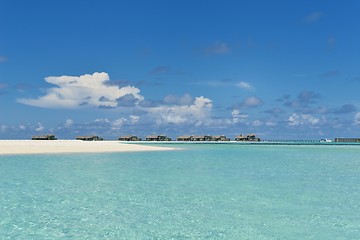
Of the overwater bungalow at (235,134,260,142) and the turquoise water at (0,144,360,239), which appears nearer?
the turquoise water at (0,144,360,239)

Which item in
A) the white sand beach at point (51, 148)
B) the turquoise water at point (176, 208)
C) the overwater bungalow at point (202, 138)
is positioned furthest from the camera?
the overwater bungalow at point (202, 138)

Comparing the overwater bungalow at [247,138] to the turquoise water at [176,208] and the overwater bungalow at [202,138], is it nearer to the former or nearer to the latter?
the overwater bungalow at [202,138]

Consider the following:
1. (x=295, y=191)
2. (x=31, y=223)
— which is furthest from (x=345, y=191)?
(x=31, y=223)

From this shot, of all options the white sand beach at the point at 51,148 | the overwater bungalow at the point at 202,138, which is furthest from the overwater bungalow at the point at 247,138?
the white sand beach at the point at 51,148

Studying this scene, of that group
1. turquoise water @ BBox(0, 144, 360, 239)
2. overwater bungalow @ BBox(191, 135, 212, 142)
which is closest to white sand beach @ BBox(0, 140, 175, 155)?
turquoise water @ BBox(0, 144, 360, 239)

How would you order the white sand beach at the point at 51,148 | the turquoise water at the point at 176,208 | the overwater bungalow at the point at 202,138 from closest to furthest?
1. the turquoise water at the point at 176,208
2. the white sand beach at the point at 51,148
3. the overwater bungalow at the point at 202,138

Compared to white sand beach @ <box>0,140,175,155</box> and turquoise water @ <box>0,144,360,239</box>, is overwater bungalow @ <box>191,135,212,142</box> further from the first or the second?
turquoise water @ <box>0,144,360,239</box>

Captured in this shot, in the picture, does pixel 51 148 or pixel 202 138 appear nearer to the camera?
pixel 51 148

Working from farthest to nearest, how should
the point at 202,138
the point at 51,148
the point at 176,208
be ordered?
the point at 202,138 < the point at 51,148 < the point at 176,208

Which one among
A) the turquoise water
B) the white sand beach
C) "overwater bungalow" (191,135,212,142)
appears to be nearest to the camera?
the turquoise water

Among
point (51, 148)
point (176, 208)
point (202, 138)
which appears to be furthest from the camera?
point (202, 138)

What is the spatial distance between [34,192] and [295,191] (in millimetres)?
11822

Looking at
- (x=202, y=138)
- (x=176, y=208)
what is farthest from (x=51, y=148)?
(x=202, y=138)

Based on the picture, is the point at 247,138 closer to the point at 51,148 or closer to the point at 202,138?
the point at 202,138
